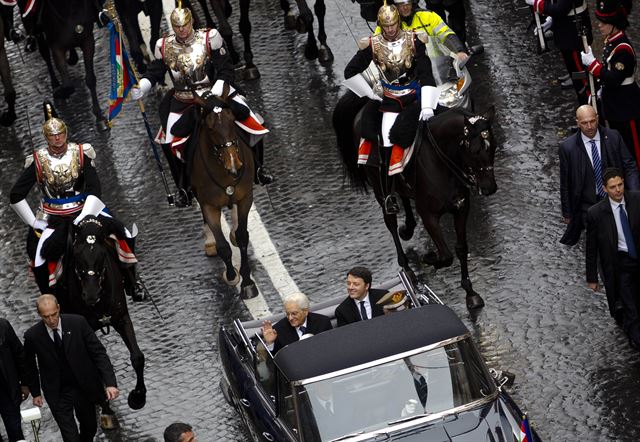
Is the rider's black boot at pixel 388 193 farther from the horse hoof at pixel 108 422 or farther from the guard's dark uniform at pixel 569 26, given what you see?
the horse hoof at pixel 108 422

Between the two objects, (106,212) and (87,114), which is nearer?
(106,212)

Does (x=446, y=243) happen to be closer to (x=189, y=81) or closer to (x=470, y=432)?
(x=189, y=81)

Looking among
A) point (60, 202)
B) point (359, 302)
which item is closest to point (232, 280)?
point (60, 202)

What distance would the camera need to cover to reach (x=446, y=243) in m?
19.2

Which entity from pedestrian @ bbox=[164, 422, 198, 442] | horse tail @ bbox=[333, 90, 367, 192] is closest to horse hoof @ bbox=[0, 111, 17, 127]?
horse tail @ bbox=[333, 90, 367, 192]

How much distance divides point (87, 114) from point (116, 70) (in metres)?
2.55

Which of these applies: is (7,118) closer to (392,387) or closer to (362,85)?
(362,85)

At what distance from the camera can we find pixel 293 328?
15.6 metres

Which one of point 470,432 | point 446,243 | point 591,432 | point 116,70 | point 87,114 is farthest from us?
point 87,114

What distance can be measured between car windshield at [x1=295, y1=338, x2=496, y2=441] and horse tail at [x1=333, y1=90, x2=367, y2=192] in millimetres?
5711

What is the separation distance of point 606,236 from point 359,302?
2.45 metres

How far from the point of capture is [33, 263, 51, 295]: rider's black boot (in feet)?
57.2

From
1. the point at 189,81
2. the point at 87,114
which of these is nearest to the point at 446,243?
the point at 189,81

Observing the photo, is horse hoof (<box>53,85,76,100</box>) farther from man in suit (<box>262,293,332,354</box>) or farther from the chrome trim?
the chrome trim
